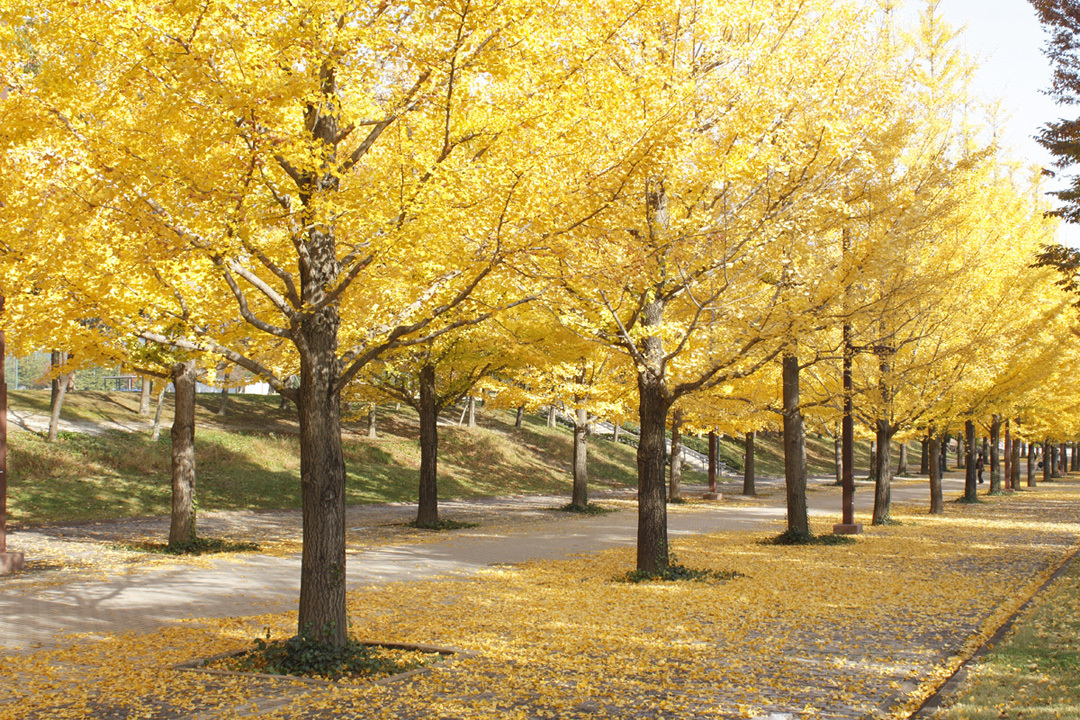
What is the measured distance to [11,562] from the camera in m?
11.5

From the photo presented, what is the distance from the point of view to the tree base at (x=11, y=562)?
37.2 ft

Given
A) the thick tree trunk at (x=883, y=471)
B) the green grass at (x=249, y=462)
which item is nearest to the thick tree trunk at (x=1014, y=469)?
the green grass at (x=249, y=462)

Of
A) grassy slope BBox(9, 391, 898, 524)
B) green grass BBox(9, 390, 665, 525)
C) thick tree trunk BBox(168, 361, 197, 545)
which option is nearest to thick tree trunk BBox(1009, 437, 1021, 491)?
grassy slope BBox(9, 391, 898, 524)

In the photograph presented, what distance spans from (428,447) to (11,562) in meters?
8.32

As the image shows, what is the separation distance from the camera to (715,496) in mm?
28609

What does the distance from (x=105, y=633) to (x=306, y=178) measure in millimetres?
4539

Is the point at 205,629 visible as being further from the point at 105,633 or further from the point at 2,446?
the point at 2,446

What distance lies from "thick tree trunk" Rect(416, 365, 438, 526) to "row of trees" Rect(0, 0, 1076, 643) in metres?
4.55

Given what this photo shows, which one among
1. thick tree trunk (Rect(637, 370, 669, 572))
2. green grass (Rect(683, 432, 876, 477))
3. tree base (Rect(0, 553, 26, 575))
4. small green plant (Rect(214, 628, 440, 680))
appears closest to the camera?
small green plant (Rect(214, 628, 440, 680))

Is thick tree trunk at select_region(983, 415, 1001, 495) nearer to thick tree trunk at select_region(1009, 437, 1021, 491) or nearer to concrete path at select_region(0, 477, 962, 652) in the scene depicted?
thick tree trunk at select_region(1009, 437, 1021, 491)

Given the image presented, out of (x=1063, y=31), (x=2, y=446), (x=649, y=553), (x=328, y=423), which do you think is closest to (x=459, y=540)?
(x=649, y=553)

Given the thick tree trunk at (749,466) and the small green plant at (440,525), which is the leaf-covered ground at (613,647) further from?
the thick tree trunk at (749,466)

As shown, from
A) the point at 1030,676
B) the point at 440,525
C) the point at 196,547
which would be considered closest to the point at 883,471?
the point at 440,525

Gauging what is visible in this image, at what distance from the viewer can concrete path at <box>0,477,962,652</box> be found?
8.65 meters
